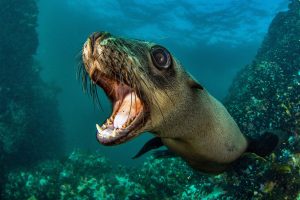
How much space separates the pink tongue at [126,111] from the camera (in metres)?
2.56

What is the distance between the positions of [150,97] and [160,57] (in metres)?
0.38

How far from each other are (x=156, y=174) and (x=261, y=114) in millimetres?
2749

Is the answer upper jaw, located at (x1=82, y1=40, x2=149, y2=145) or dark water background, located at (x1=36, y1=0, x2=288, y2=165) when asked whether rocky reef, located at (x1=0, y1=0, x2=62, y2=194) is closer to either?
dark water background, located at (x1=36, y1=0, x2=288, y2=165)

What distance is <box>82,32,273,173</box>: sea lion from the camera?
7.69ft

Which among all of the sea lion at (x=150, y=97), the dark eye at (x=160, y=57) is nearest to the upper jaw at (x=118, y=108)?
the sea lion at (x=150, y=97)

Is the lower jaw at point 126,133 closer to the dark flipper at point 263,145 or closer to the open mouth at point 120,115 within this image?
the open mouth at point 120,115

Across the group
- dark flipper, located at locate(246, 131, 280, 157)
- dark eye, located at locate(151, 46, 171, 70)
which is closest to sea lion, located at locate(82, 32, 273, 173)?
dark eye, located at locate(151, 46, 171, 70)

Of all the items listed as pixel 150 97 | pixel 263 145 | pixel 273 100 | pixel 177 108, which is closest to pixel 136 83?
pixel 150 97

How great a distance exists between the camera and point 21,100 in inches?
557

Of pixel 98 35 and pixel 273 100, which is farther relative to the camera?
pixel 273 100

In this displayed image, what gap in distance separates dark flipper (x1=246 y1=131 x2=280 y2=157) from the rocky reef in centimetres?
951

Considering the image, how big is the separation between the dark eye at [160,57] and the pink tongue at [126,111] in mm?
320

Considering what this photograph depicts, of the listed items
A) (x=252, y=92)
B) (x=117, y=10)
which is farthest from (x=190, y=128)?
(x=117, y=10)

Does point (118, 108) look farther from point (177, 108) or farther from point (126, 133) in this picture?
point (177, 108)
